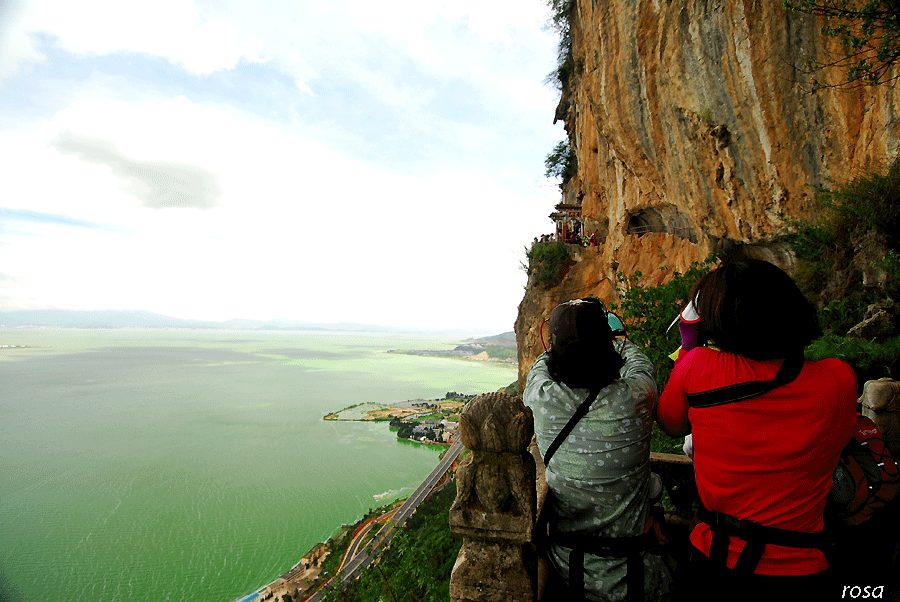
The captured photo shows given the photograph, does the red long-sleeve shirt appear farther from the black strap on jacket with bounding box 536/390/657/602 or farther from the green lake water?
the green lake water

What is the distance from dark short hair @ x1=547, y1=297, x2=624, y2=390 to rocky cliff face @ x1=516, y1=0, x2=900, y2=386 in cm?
521

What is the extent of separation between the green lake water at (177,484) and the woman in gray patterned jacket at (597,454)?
2055 cm

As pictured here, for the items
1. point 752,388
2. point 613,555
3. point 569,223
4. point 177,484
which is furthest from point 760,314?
point 177,484

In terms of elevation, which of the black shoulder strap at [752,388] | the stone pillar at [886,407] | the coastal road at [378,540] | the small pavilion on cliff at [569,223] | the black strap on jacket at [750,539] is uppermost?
the small pavilion on cliff at [569,223]

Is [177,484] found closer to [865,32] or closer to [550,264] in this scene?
[550,264]

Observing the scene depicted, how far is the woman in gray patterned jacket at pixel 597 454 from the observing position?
1.51 meters

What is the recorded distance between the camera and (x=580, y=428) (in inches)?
60.2

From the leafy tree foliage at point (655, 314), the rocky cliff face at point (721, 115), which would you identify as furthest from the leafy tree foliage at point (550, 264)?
the leafy tree foliage at point (655, 314)

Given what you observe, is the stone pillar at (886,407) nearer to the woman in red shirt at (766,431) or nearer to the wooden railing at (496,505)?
the woman in red shirt at (766,431)

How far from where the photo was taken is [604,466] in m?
1.53

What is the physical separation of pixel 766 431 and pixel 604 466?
20.4 inches

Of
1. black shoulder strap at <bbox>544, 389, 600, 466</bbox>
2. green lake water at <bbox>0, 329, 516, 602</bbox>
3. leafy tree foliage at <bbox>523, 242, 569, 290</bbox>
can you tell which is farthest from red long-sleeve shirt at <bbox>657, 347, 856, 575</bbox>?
green lake water at <bbox>0, 329, 516, 602</bbox>

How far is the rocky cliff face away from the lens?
4.91 meters

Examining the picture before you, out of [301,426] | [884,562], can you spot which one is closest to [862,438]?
[884,562]
